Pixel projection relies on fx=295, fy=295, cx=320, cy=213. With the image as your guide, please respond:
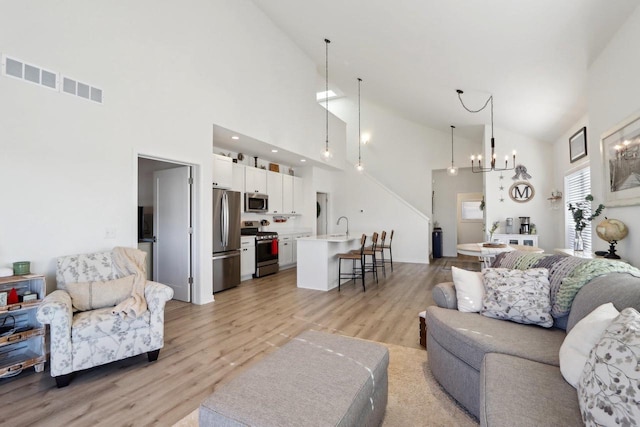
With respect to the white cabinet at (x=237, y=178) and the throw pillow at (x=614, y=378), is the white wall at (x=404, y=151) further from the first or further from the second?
the throw pillow at (x=614, y=378)

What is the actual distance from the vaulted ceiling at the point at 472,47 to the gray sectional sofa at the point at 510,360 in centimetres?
245

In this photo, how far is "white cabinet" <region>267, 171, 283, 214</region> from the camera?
22.4ft

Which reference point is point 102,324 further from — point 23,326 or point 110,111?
point 110,111

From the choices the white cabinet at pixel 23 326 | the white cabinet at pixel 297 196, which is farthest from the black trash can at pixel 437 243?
the white cabinet at pixel 23 326

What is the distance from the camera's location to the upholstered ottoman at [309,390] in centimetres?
122

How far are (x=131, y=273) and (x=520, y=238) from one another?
6.61 m

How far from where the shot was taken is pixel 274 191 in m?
6.95

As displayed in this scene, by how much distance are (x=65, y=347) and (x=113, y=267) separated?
33.1 inches

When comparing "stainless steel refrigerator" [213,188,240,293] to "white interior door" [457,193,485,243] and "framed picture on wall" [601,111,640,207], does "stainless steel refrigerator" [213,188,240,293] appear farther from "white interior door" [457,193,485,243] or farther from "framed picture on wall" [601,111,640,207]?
"white interior door" [457,193,485,243]

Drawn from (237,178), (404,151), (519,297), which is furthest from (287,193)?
(519,297)

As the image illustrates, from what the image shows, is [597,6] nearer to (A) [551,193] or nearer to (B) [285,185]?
(A) [551,193]

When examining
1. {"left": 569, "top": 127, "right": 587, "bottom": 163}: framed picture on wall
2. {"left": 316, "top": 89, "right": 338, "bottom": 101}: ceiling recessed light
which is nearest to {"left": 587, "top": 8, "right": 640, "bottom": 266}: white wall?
{"left": 569, "top": 127, "right": 587, "bottom": 163}: framed picture on wall

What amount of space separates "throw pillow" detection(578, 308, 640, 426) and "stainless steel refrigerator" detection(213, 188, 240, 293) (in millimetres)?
4531

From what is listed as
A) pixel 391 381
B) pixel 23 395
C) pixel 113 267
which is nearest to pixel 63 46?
pixel 113 267
